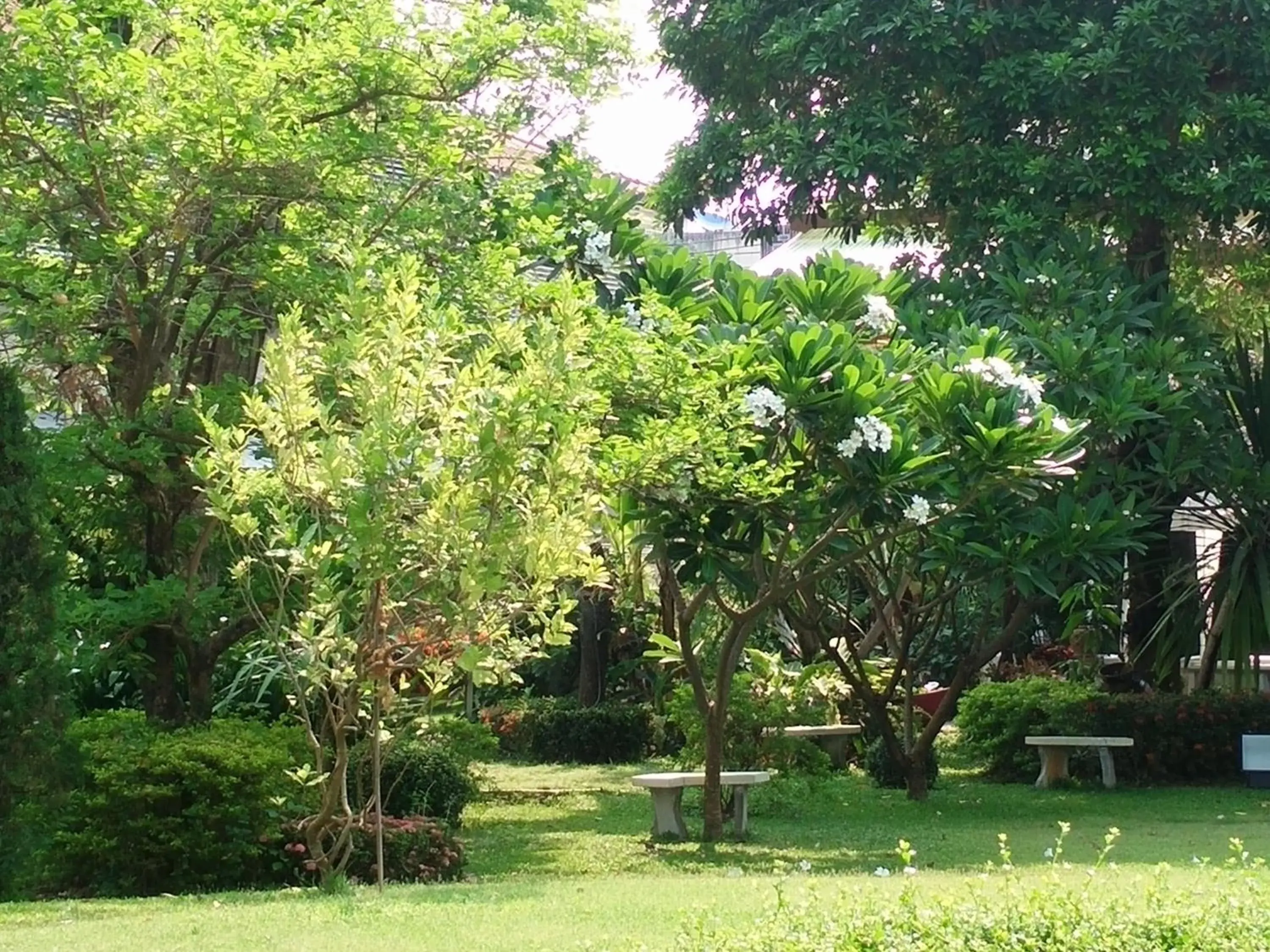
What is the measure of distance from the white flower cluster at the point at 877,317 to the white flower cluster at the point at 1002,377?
34.5 inches

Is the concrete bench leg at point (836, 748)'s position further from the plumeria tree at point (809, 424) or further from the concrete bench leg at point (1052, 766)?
the plumeria tree at point (809, 424)

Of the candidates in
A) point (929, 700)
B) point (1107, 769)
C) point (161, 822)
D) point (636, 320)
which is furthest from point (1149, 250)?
point (161, 822)

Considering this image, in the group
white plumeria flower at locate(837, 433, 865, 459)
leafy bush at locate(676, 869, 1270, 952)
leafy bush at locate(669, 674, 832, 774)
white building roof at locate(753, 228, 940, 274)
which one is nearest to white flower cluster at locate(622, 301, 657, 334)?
white plumeria flower at locate(837, 433, 865, 459)

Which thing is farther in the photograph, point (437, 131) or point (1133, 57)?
point (1133, 57)

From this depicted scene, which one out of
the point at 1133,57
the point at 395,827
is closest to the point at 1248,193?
the point at 1133,57

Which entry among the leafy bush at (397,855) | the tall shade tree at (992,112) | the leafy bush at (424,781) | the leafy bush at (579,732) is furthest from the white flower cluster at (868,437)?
the leafy bush at (579,732)

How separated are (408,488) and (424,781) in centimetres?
530

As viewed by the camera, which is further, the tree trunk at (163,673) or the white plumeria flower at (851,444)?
the tree trunk at (163,673)

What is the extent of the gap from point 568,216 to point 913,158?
4469 mm

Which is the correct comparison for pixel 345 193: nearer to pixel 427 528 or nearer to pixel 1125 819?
pixel 427 528

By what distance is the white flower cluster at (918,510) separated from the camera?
32.8ft

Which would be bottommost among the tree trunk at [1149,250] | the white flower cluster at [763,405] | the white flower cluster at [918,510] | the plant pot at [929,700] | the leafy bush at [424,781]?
the leafy bush at [424,781]

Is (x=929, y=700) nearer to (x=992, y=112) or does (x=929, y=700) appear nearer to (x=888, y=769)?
(x=888, y=769)

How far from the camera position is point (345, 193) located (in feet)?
31.5
